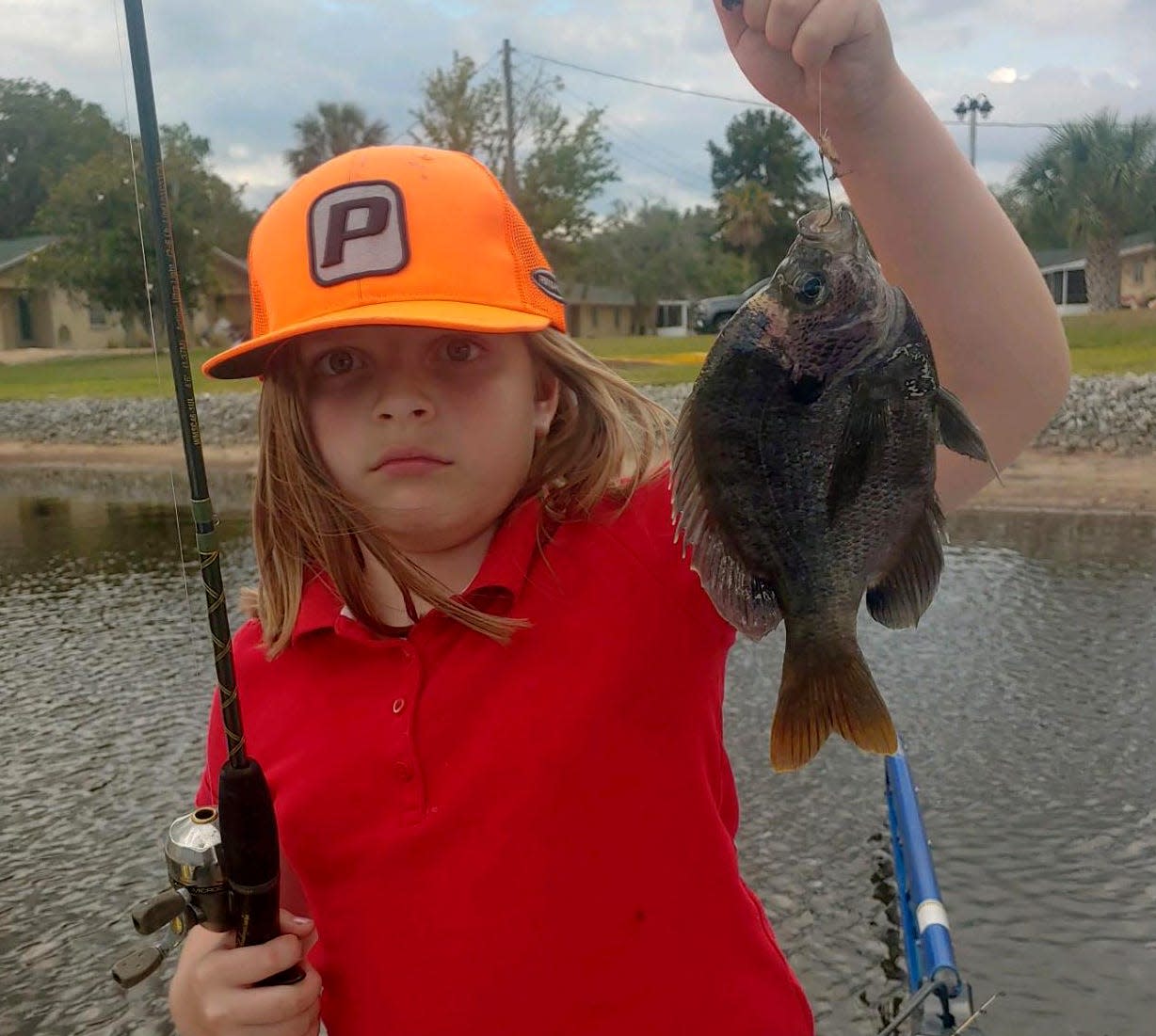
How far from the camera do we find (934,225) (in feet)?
4.28

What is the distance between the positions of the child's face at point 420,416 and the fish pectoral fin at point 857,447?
0.48 m

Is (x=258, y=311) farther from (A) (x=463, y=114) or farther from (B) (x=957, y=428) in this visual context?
(A) (x=463, y=114)

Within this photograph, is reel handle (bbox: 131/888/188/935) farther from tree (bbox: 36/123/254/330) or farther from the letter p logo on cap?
tree (bbox: 36/123/254/330)

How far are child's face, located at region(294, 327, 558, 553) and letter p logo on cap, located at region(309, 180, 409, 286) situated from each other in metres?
0.09

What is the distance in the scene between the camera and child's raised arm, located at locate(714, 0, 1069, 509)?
1.27 metres

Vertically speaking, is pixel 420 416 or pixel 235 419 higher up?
pixel 235 419

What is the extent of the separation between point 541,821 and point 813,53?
1.01 m

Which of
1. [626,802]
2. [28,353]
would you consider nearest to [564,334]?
[626,802]

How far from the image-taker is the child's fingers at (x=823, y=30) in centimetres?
115

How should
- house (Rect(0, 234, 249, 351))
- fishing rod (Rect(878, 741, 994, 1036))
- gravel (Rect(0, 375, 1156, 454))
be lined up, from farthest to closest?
house (Rect(0, 234, 249, 351)) → gravel (Rect(0, 375, 1156, 454)) → fishing rod (Rect(878, 741, 994, 1036))

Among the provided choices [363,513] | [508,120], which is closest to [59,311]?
[508,120]

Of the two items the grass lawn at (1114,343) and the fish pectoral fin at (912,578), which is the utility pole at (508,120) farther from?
the fish pectoral fin at (912,578)

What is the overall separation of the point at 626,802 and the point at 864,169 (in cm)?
88

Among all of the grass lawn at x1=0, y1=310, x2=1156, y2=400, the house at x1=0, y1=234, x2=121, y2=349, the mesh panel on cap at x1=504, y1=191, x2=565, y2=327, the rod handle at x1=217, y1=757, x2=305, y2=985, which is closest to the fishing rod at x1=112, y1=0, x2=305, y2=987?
the rod handle at x1=217, y1=757, x2=305, y2=985
